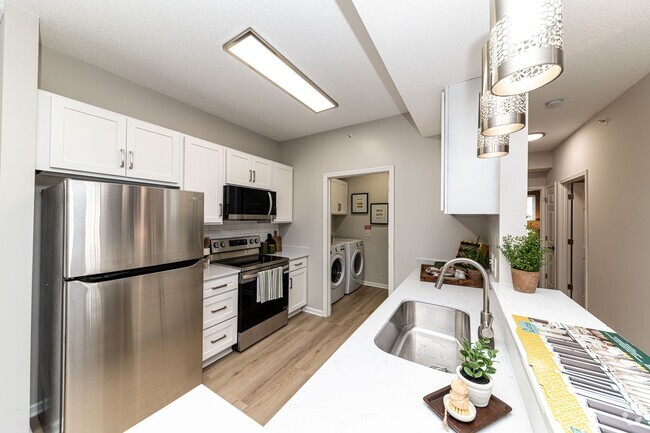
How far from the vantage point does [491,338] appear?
3.59ft

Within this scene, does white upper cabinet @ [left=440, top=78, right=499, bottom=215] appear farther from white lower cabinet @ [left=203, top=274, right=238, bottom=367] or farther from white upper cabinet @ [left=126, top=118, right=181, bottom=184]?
white upper cabinet @ [left=126, top=118, right=181, bottom=184]

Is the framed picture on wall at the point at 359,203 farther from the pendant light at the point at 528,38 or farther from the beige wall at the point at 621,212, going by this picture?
the pendant light at the point at 528,38

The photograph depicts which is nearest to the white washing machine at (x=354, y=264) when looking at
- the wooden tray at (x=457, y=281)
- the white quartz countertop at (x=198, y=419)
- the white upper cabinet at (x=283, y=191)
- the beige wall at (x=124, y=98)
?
the white upper cabinet at (x=283, y=191)

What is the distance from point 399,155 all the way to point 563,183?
8.96 ft

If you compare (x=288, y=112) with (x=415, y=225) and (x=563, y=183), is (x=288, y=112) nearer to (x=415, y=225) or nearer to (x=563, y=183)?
(x=415, y=225)

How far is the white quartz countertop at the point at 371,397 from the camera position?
0.67 m

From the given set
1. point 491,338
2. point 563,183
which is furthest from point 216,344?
point 563,183

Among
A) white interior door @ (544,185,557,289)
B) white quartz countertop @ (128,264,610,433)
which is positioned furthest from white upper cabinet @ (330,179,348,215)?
white interior door @ (544,185,557,289)

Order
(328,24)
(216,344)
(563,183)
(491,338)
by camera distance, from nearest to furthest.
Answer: (491,338) → (328,24) → (216,344) → (563,183)

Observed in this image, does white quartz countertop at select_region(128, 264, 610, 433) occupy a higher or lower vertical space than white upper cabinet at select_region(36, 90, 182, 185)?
lower

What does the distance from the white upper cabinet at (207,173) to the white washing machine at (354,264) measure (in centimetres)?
230

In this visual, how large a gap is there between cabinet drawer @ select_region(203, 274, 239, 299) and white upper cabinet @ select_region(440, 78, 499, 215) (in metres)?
2.09

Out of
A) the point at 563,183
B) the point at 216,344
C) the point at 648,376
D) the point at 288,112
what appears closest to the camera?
the point at 648,376

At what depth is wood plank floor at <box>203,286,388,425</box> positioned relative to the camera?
1.87 metres
